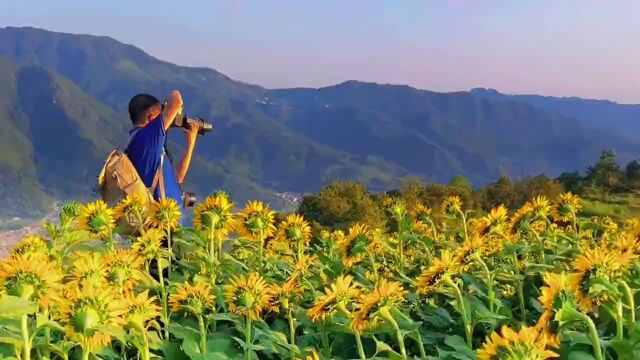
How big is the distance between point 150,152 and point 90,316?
2766mm

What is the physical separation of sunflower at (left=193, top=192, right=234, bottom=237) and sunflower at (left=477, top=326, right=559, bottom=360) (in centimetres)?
176

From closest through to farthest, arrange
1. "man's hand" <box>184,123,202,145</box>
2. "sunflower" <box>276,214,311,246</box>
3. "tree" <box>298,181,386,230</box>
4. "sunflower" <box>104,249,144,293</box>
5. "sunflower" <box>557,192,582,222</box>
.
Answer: "sunflower" <box>104,249,144,293</box>
"sunflower" <box>276,214,311,246</box>
"sunflower" <box>557,192,582,222</box>
"man's hand" <box>184,123,202,145</box>
"tree" <box>298,181,386,230</box>

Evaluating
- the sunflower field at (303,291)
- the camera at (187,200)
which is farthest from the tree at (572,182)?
the sunflower field at (303,291)

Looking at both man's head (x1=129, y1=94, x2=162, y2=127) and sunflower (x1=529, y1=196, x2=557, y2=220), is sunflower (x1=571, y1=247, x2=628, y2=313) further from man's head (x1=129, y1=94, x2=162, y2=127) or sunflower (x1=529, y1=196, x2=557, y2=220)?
man's head (x1=129, y1=94, x2=162, y2=127)

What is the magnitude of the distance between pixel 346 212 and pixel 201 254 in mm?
12869

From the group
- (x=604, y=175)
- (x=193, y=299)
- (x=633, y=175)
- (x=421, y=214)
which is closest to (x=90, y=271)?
(x=193, y=299)

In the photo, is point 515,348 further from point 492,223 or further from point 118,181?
point 118,181

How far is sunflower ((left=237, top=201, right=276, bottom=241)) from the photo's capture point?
327 centimetres

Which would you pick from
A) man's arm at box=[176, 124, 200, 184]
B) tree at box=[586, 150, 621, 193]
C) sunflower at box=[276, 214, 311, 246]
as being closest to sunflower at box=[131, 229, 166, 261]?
sunflower at box=[276, 214, 311, 246]

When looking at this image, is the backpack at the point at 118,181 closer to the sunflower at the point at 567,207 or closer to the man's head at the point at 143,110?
the man's head at the point at 143,110

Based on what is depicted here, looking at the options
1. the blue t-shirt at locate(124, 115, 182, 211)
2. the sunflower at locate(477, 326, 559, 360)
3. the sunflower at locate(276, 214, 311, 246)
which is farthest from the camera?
the blue t-shirt at locate(124, 115, 182, 211)

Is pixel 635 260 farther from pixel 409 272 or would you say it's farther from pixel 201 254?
pixel 201 254

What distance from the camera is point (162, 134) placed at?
446 cm

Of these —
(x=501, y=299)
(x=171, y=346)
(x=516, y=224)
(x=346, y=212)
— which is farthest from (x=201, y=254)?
(x=346, y=212)
